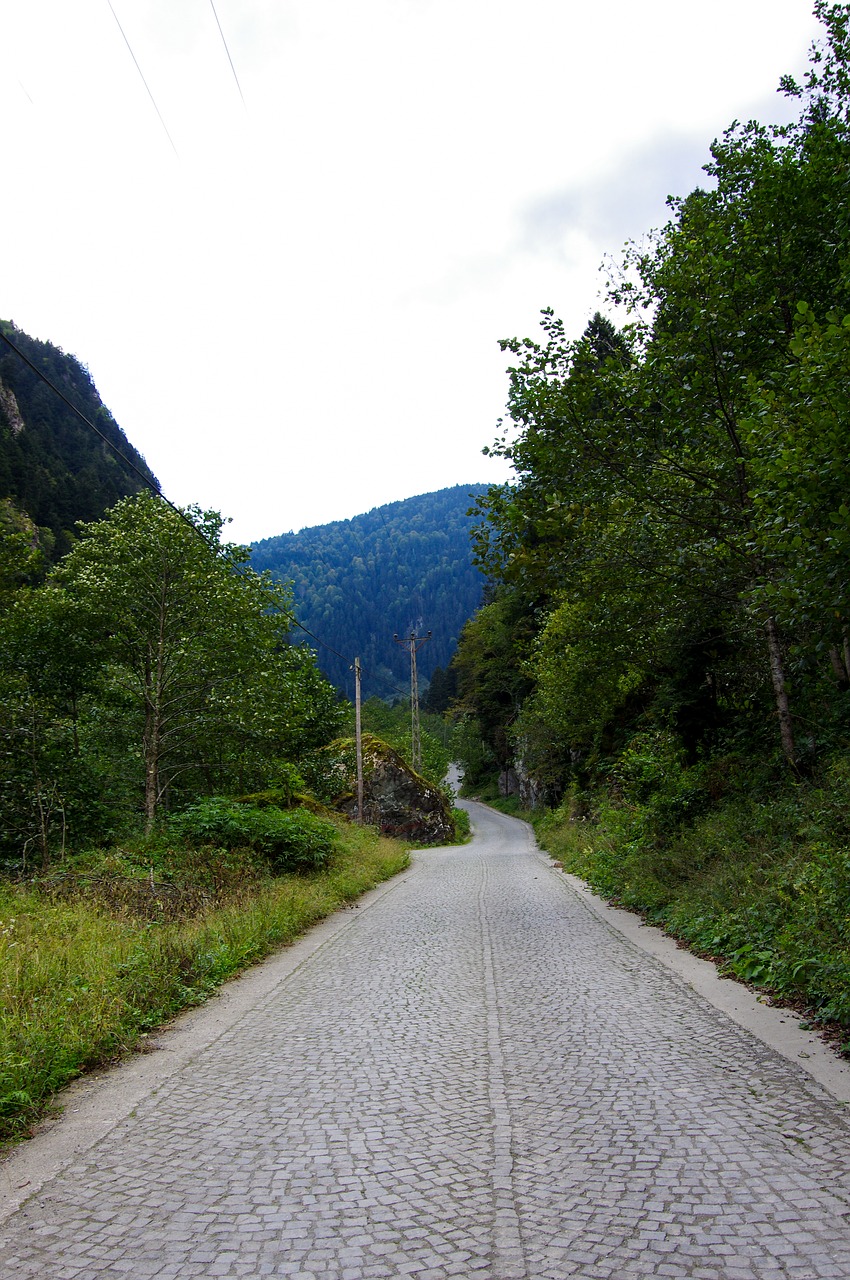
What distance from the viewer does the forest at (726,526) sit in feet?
20.0

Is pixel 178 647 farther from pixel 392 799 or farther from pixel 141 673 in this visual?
pixel 392 799

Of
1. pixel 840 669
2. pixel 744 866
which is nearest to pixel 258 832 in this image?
pixel 744 866

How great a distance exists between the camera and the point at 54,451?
8481cm

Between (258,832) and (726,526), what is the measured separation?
31.7ft

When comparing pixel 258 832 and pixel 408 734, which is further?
pixel 408 734

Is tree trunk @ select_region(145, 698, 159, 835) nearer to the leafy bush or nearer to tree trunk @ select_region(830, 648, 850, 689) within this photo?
the leafy bush

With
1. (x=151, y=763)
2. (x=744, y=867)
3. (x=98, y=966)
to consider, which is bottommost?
(x=744, y=867)

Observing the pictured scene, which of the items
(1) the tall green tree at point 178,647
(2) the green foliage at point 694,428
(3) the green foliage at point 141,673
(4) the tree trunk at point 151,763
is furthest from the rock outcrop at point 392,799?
(2) the green foliage at point 694,428

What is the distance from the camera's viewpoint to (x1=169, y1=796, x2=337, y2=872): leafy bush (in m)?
12.9

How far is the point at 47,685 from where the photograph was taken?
15.7m

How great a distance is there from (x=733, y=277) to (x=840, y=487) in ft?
18.2

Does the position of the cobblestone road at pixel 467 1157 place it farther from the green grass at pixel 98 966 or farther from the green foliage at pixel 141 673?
the green foliage at pixel 141 673

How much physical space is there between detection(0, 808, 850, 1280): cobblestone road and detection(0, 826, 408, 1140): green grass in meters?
0.73

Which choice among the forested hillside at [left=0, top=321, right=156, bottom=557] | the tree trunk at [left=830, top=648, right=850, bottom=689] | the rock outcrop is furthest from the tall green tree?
the forested hillside at [left=0, top=321, right=156, bottom=557]
